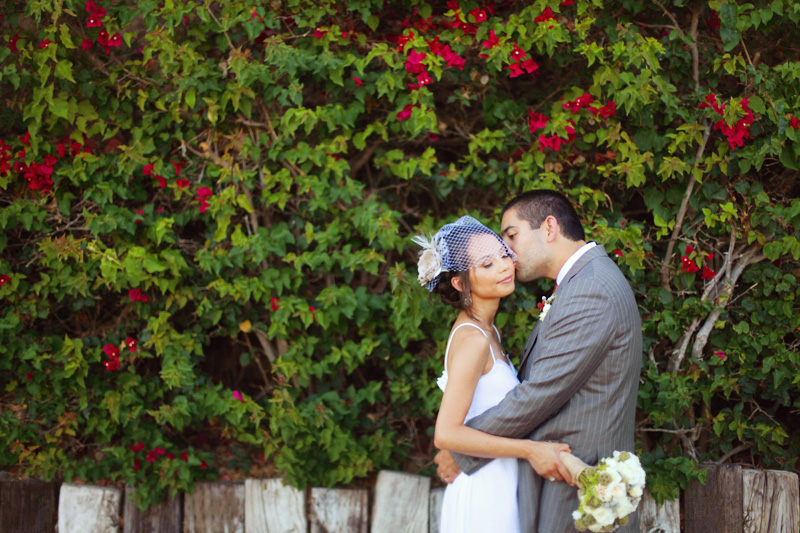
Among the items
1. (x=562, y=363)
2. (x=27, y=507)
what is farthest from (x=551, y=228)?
(x=27, y=507)

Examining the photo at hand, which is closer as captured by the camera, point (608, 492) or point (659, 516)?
point (608, 492)

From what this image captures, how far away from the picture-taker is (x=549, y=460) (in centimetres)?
215

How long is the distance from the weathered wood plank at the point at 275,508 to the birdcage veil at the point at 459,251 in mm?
1634

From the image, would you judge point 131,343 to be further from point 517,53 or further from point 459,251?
point 517,53

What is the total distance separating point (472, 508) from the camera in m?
2.34

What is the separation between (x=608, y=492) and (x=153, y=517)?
265cm

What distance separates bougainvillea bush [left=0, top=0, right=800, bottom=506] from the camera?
3.15 metres

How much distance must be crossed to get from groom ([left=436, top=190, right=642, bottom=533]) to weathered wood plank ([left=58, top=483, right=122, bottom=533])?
2263mm

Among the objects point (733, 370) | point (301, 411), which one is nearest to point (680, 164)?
point (733, 370)

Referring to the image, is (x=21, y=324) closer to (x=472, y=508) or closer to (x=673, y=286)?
(x=472, y=508)

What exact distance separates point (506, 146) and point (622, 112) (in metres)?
0.60

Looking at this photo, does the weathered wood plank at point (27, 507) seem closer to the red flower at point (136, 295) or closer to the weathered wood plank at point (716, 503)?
the red flower at point (136, 295)

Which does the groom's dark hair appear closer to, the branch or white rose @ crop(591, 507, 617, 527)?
the branch

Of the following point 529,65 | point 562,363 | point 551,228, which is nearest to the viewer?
point 562,363
